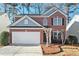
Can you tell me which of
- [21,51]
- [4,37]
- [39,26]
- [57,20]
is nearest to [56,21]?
[57,20]

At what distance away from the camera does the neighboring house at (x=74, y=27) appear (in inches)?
1714

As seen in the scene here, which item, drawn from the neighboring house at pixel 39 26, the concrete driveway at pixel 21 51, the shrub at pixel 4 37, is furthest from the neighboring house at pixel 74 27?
the shrub at pixel 4 37

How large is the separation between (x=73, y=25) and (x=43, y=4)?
628 millimetres

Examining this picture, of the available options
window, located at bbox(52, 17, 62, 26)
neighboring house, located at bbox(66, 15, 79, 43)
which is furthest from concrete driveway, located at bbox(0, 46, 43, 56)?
neighboring house, located at bbox(66, 15, 79, 43)

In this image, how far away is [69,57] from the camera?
4350cm

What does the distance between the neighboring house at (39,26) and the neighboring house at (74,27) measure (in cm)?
8

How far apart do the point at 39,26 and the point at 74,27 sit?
60 cm

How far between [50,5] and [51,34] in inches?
20.1

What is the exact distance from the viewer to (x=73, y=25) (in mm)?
43531

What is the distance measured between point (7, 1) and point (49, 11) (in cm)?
75

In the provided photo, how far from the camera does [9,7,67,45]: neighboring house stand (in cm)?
4356

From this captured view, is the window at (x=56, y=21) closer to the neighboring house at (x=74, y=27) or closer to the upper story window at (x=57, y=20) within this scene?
the upper story window at (x=57, y=20)

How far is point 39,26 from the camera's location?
43.6 m

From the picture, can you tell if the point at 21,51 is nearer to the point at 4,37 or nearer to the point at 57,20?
the point at 4,37
